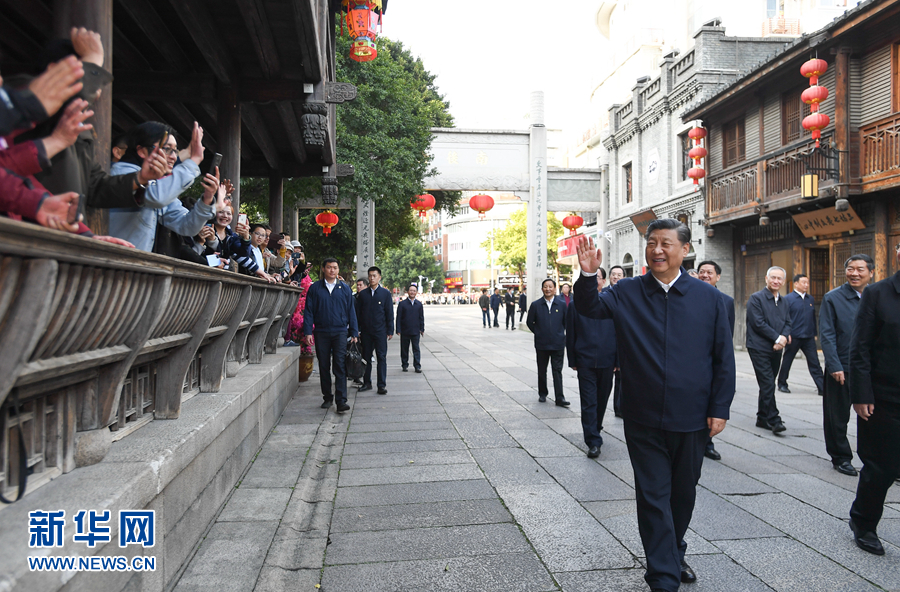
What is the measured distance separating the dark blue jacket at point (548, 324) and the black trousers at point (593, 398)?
89.5 inches

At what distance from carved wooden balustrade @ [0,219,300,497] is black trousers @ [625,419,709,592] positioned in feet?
8.01

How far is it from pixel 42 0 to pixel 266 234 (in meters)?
3.36

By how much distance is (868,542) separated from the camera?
12.3 ft

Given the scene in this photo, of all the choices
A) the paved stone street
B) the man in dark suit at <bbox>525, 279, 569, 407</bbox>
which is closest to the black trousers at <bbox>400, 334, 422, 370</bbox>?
the man in dark suit at <bbox>525, 279, 569, 407</bbox>

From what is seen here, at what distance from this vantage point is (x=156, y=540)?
284cm

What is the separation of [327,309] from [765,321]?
17.3 feet

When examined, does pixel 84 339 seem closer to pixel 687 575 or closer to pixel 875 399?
pixel 687 575

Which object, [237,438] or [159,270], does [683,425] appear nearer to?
[159,270]

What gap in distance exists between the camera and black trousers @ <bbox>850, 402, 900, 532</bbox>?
3.77 metres

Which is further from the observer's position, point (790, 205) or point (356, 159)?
point (356, 159)

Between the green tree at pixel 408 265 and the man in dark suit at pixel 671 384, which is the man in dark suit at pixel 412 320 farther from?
the green tree at pixel 408 265

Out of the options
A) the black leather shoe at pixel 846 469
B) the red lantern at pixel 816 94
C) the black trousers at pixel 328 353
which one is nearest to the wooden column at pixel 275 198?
the black trousers at pixel 328 353

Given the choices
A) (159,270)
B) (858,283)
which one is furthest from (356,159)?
(159,270)

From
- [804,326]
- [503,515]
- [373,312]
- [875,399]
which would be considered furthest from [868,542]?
[373,312]
